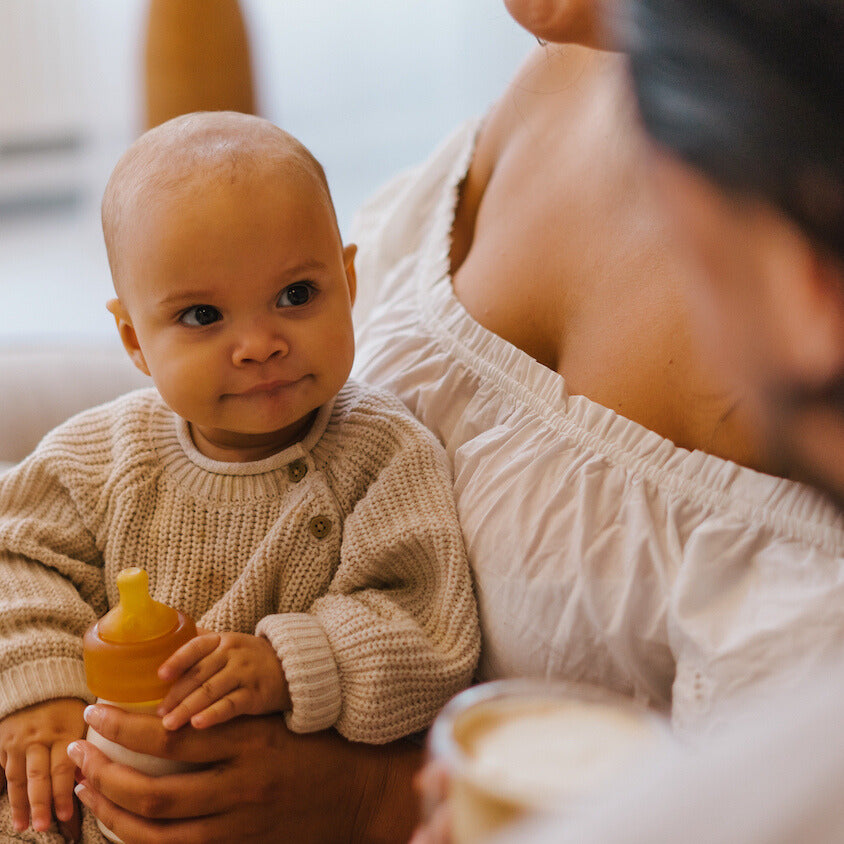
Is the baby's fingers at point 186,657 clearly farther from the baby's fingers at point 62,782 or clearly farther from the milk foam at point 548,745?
the milk foam at point 548,745

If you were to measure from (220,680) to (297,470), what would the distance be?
0.75 ft

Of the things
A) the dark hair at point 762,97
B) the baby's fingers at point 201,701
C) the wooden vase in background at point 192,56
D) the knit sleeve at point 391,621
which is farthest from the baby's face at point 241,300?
the wooden vase in background at point 192,56

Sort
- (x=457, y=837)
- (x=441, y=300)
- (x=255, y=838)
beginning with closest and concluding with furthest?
(x=457, y=837) → (x=255, y=838) → (x=441, y=300)

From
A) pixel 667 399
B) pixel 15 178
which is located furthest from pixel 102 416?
pixel 15 178

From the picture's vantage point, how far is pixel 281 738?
2.88 feet

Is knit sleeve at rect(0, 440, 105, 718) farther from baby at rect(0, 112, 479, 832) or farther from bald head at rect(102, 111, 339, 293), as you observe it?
bald head at rect(102, 111, 339, 293)

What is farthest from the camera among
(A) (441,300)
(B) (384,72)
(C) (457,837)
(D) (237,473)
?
(B) (384,72)

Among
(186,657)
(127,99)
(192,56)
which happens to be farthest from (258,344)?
(127,99)

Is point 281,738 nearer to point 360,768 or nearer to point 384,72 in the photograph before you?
point 360,768

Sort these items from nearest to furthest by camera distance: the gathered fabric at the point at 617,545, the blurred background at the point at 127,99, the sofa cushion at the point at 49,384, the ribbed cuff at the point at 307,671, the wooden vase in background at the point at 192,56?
the gathered fabric at the point at 617,545 → the ribbed cuff at the point at 307,671 → the sofa cushion at the point at 49,384 → the wooden vase in background at the point at 192,56 → the blurred background at the point at 127,99

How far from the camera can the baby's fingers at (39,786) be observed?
0.87 meters

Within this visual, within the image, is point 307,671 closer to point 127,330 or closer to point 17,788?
point 17,788

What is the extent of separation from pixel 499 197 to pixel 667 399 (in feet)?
1.24

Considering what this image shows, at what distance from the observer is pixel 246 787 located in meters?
0.85
